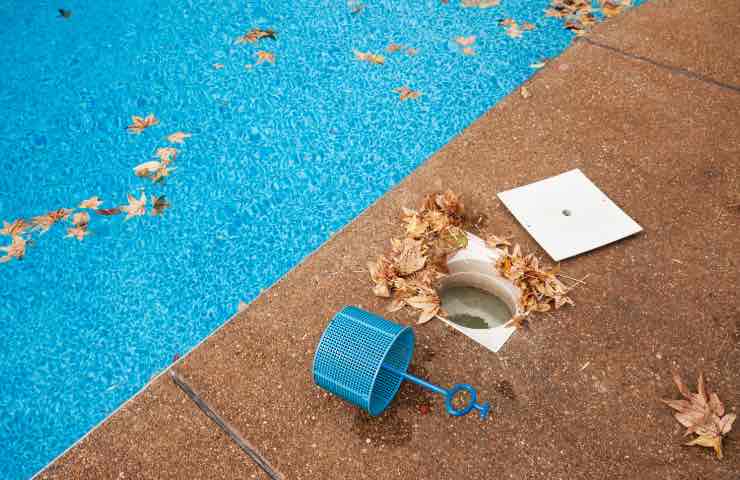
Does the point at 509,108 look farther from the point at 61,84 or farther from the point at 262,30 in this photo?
the point at 61,84

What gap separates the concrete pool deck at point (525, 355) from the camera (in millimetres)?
2047

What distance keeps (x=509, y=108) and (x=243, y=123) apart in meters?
2.21

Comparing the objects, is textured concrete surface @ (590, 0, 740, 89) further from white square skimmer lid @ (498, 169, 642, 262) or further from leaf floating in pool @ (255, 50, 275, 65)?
leaf floating in pool @ (255, 50, 275, 65)

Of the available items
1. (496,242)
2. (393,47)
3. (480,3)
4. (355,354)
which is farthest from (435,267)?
(480,3)

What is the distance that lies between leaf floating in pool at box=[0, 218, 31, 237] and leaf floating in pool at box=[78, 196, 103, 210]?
376 mm

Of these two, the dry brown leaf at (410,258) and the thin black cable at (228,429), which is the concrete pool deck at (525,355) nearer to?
the thin black cable at (228,429)

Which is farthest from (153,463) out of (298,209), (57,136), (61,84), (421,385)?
(61,84)

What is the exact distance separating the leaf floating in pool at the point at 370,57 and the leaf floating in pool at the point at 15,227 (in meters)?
3.12

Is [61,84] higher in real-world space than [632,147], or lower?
higher

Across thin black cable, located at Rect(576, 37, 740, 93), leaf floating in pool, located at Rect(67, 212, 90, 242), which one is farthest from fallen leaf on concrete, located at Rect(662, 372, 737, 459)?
leaf floating in pool, located at Rect(67, 212, 90, 242)

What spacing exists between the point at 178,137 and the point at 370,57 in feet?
6.37

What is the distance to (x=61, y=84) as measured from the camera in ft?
14.5

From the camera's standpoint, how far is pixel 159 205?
11.5 feet

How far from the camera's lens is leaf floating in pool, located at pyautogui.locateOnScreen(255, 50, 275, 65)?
456 centimetres
